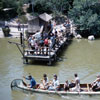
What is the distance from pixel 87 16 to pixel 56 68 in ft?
44.4

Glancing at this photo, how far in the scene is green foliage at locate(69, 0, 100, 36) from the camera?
3397 centimetres

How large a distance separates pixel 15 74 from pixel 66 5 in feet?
76.2

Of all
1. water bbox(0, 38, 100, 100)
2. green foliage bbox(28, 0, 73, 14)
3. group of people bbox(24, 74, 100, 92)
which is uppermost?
green foliage bbox(28, 0, 73, 14)

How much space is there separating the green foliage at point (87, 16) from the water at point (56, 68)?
14.5ft

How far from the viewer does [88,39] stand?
34.1 meters

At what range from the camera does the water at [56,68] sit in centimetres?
1828

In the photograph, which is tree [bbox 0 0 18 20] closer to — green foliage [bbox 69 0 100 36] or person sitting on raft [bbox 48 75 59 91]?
green foliage [bbox 69 0 100 36]

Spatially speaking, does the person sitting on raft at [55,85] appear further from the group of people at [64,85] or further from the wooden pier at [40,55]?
the wooden pier at [40,55]

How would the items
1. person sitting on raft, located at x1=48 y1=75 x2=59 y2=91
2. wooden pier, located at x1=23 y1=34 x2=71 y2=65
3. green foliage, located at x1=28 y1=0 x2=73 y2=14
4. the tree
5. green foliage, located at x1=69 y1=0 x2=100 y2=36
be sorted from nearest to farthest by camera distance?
person sitting on raft, located at x1=48 y1=75 x2=59 y2=91 → wooden pier, located at x1=23 y1=34 x2=71 y2=65 → green foliage, located at x1=69 y1=0 x2=100 y2=36 → green foliage, located at x1=28 y1=0 x2=73 y2=14 → the tree

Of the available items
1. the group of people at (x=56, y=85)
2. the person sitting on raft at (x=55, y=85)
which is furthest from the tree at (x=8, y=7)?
the person sitting on raft at (x=55, y=85)

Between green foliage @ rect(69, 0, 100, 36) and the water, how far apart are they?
4.42 metres

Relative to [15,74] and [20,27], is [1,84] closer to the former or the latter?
[15,74]

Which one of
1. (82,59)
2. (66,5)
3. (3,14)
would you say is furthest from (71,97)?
(3,14)

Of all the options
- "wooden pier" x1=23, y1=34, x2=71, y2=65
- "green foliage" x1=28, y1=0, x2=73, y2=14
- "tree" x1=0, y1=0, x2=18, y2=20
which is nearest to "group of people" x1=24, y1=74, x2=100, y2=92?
"wooden pier" x1=23, y1=34, x2=71, y2=65
